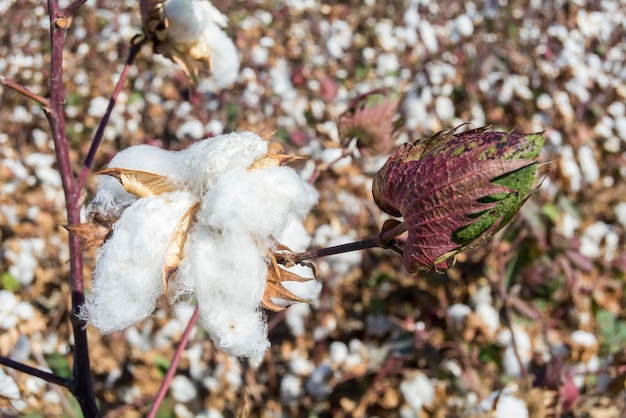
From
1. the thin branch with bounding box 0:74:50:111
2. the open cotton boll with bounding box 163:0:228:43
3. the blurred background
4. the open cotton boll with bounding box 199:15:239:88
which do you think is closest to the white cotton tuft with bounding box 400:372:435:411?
the blurred background

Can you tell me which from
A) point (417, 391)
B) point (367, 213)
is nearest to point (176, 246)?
point (417, 391)

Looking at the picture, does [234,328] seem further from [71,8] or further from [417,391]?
[417,391]

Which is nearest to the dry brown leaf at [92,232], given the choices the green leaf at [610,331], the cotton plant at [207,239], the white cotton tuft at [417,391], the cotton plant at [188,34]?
the cotton plant at [207,239]

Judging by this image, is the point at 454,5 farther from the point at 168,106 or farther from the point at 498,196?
the point at 498,196

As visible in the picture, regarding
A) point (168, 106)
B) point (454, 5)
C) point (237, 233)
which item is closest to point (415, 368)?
point (237, 233)

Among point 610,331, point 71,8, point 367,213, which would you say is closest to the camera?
point 71,8

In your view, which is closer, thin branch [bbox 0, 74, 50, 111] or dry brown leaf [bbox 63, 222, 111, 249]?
dry brown leaf [bbox 63, 222, 111, 249]

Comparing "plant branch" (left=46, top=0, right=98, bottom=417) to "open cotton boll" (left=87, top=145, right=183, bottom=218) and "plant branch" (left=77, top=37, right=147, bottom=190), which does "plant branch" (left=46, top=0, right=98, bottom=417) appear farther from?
"open cotton boll" (left=87, top=145, right=183, bottom=218)
